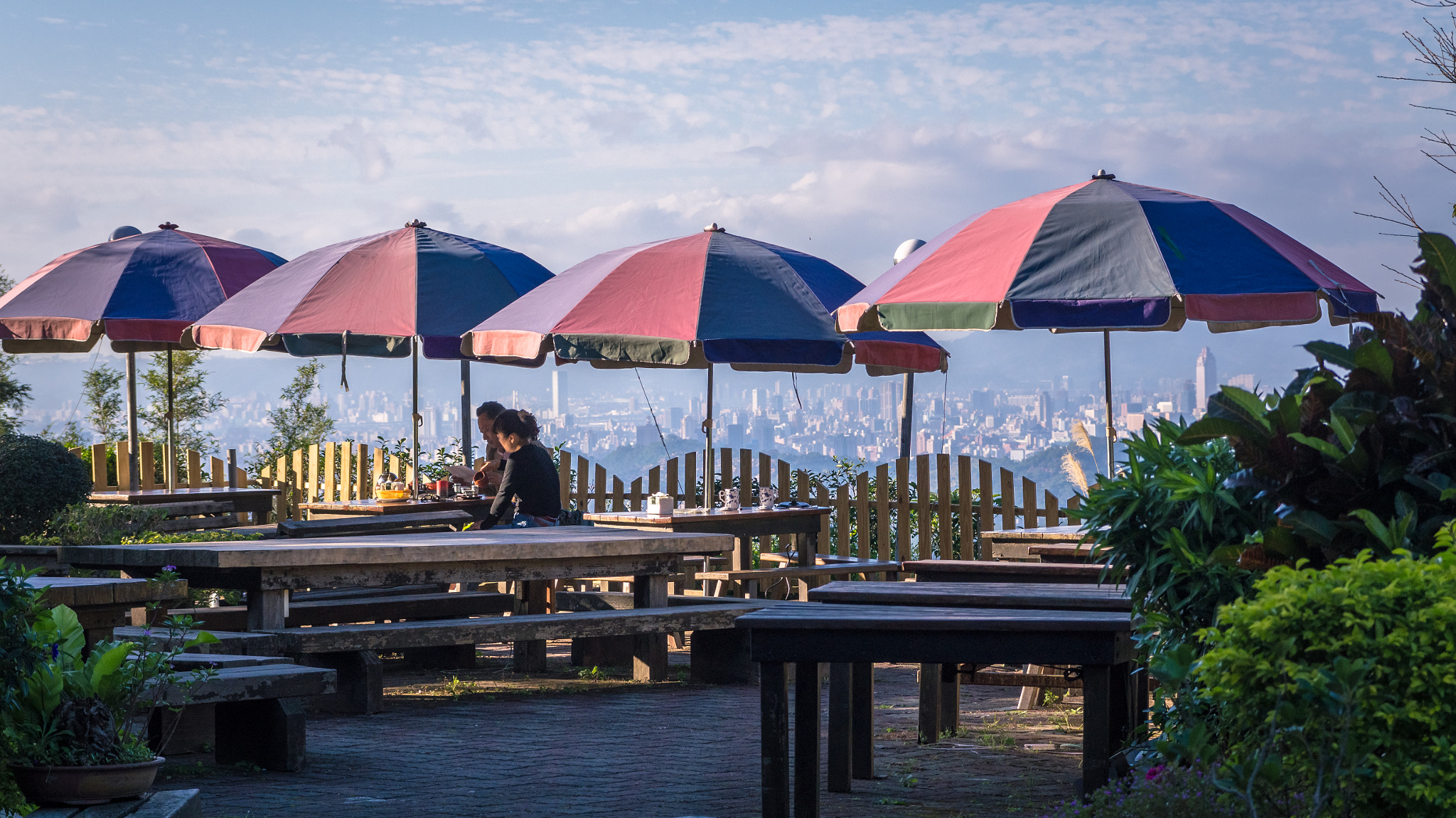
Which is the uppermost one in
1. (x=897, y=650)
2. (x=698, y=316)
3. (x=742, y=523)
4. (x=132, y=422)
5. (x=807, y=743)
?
(x=698, y=316)

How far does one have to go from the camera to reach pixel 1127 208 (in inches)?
331

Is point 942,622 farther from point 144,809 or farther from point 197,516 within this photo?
point 197,516

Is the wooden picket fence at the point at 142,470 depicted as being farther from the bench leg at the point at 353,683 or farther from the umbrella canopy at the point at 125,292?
the bench leg at the point at 353,683

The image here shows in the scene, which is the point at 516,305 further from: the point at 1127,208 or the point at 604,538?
the point at 1127,208

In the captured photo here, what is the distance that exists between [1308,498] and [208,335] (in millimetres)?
9852

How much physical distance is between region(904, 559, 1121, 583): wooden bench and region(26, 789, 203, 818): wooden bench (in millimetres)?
3585

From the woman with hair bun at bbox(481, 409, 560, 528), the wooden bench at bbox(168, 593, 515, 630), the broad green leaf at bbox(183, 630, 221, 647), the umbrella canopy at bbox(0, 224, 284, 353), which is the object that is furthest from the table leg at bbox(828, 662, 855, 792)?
the umbrella canopy at bbox(0, 224, 284, 353)

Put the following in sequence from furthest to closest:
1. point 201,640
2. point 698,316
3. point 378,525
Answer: point 698,316, point 378,525, point 201,640

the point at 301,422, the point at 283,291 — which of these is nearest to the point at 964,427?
the point at 301,422

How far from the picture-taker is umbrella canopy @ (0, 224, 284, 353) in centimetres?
1220

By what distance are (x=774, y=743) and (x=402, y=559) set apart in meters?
2.96

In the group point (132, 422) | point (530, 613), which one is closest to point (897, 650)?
point (530, 613)

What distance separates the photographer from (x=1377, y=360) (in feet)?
11.9

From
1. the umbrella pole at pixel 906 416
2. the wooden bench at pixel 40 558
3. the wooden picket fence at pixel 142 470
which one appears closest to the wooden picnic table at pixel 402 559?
the wooden bench at pixel 40 558
